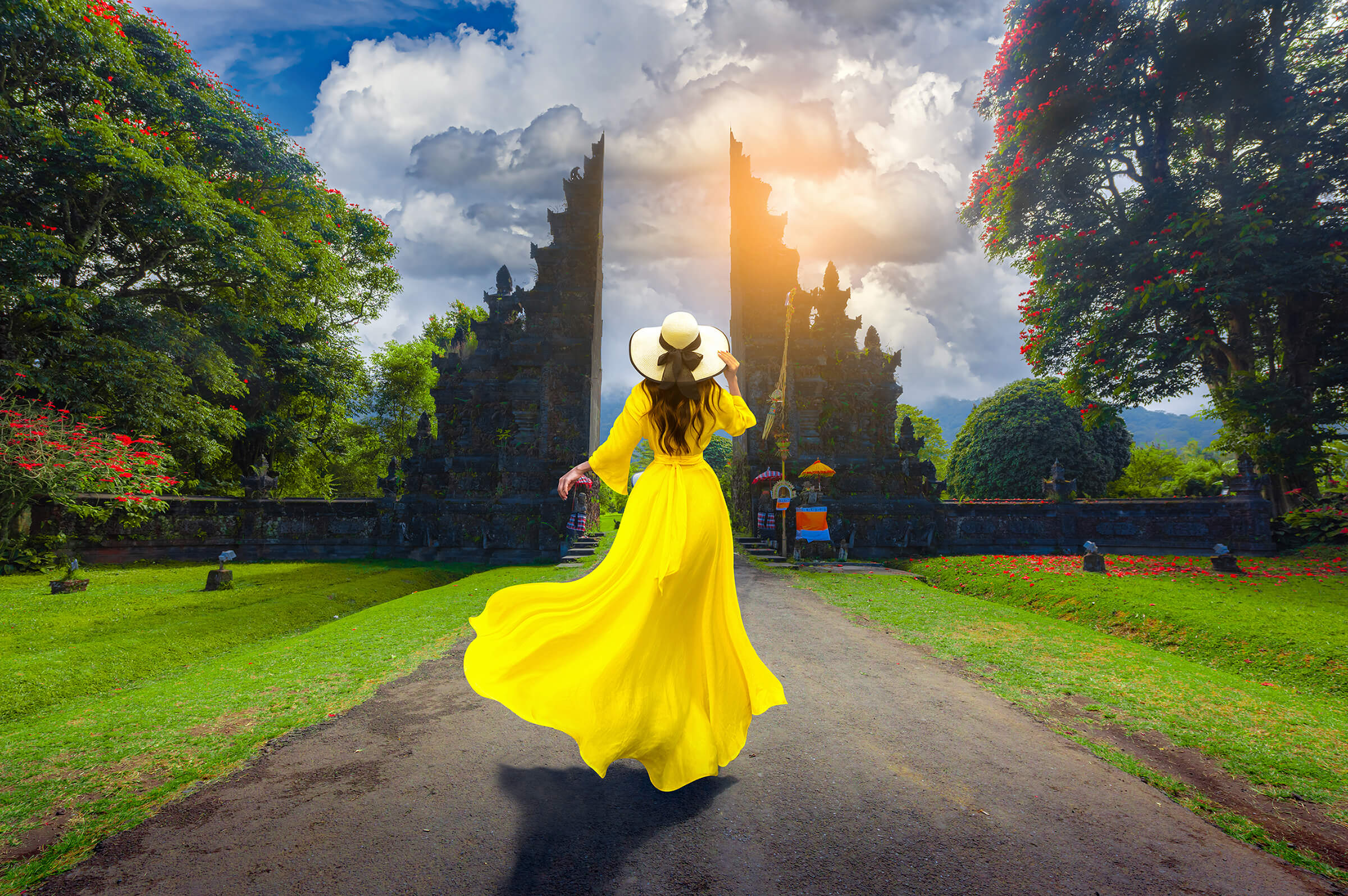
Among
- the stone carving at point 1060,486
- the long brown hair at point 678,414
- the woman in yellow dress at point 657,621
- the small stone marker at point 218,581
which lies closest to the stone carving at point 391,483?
the small stone marker at point 218,581

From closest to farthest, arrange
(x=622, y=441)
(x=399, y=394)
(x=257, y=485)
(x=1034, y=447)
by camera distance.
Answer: (x=622, y=441) < (x=257, y=485) < (x=1034, y=447) < (x=399, y=394)

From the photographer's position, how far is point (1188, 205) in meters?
12.8

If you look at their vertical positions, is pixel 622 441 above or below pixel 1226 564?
above

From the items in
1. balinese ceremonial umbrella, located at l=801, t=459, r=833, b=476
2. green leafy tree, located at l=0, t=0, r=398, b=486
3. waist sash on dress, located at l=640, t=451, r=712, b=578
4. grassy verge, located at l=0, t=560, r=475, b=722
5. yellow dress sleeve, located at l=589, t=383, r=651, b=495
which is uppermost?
green leafy tree, located at l=0, t=0, r=398, b=486

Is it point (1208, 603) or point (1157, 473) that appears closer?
point (1208, 603)

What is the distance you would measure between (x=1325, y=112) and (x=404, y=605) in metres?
21.7

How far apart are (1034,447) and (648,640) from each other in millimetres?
24432

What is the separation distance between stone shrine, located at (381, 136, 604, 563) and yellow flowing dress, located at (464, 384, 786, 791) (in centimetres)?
1230

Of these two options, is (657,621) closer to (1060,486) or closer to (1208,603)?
(1208,603)

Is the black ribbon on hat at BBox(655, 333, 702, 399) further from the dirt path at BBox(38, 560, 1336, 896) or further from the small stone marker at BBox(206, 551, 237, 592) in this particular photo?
the small stone marker at BBox(206, 551, 237, 592)

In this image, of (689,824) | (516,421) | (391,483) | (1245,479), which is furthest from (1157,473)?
(391,483)

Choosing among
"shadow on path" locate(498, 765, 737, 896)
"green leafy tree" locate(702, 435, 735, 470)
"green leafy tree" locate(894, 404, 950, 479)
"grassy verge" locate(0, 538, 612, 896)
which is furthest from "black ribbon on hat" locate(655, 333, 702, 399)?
"green leafy tree" locate(702, 435, 735, 470)

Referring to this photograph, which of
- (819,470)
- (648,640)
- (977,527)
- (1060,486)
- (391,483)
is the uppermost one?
(819,470)

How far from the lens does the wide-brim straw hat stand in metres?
3.16
